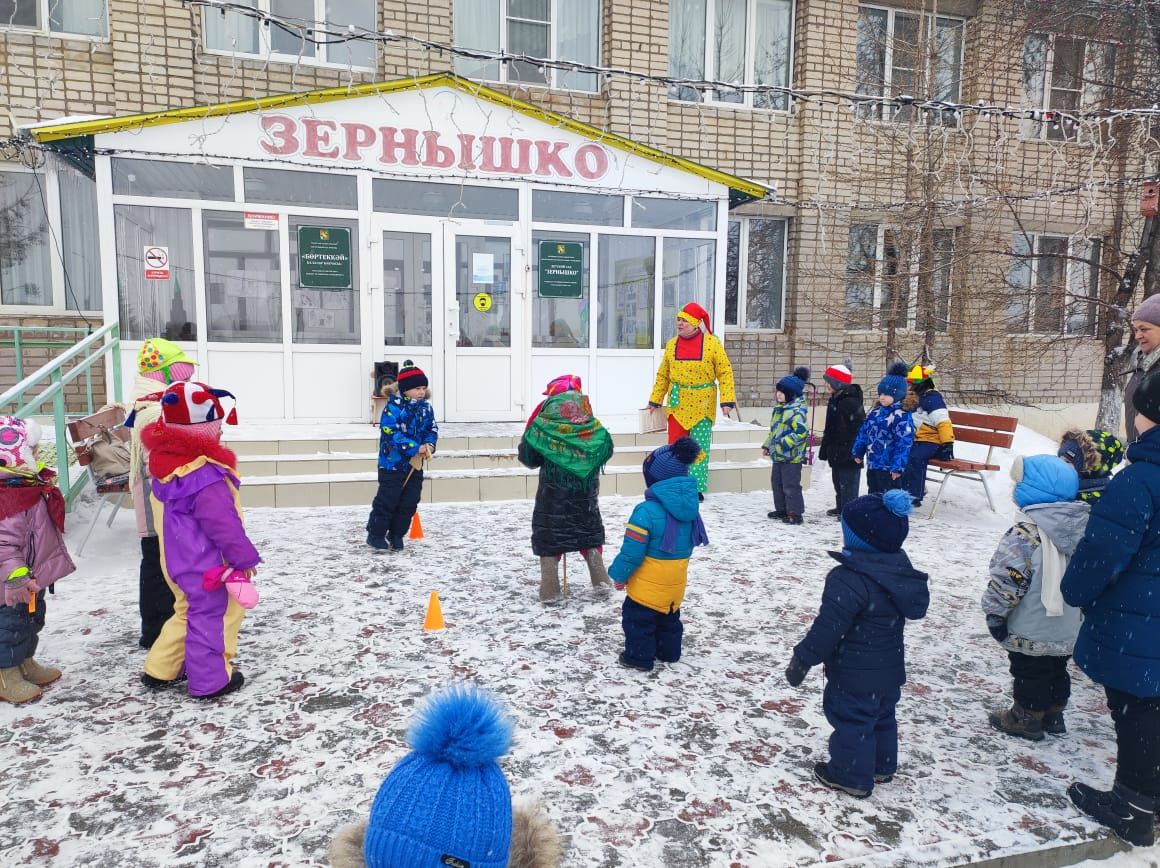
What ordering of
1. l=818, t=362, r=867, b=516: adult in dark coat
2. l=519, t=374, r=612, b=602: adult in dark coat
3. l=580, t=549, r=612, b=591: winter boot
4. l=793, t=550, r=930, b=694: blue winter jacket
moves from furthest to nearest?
l=818, t=362, r=867, b=516: adult in dark coat → l=580, t=549, r=612, b=591: winter boot → l=519, t=374, r=612, b=602: adult in dark coat → l=793, t=550, r=930, b=694: blue winter jacket

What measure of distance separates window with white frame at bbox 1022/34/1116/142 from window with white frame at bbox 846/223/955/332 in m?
2.32

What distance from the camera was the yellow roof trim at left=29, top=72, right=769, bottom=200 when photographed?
7598mm

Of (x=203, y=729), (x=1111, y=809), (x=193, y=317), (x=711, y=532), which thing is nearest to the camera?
(x=1111, y=809)

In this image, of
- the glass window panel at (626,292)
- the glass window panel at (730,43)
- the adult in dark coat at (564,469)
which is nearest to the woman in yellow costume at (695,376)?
the adult in dark coat at (564,469)

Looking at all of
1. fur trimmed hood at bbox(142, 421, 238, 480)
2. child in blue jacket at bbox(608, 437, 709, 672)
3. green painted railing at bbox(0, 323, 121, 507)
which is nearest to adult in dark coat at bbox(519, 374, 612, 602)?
child in blue jacket at bbox(608, 437, 709, 672)

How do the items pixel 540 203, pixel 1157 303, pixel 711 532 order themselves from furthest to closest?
pixel 540 203, pixel 711 532, pixel 1157 303

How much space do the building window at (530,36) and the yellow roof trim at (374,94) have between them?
7.97 ft

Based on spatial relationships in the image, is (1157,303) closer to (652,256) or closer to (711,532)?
(711,532)

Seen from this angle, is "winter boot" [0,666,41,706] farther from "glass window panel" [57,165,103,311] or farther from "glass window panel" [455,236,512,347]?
"glass window panel" [57,165,103,311]

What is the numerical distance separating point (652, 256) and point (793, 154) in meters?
4.36

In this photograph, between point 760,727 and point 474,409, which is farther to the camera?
point 474,409

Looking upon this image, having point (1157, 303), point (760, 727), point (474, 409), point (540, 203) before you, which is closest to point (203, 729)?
point (760, 727)

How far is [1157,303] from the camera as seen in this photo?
310 centimetres

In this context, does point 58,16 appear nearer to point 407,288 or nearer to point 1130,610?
point 407,288
